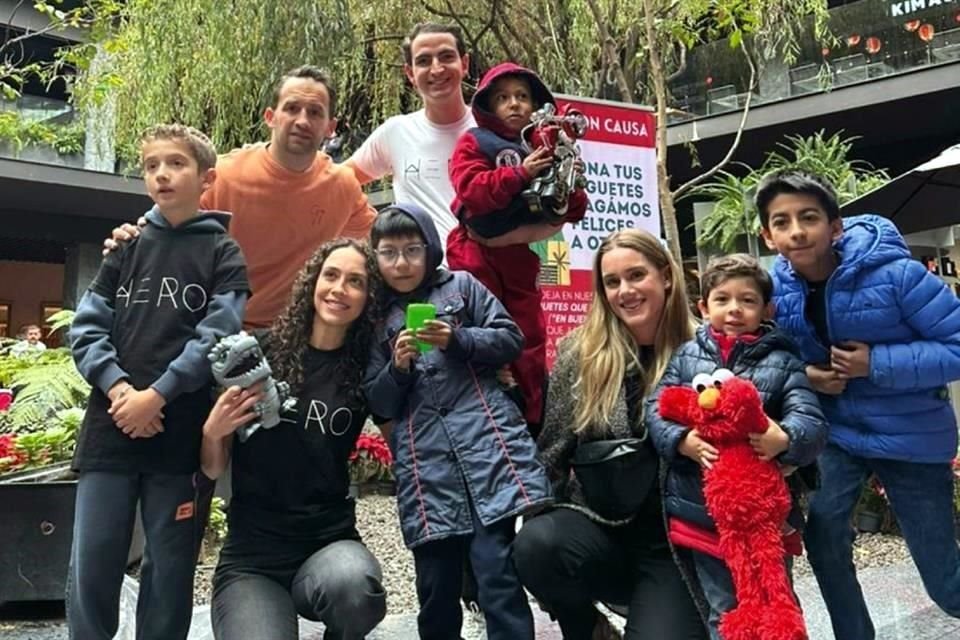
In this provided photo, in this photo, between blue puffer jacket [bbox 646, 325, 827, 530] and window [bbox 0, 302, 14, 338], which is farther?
window [bbox 0, 302, 14, 338]

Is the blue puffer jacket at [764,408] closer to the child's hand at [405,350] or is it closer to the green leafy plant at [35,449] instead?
the child's hand at [405,350]

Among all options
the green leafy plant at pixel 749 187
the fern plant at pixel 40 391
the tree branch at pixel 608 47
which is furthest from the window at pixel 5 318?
the tree branch at pixel 608 47

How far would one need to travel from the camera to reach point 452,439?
244 centimetres

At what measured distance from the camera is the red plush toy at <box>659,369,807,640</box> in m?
2.12

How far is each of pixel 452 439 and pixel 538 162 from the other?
957 mm

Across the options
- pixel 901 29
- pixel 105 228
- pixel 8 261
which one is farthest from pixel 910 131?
pixel 8 261

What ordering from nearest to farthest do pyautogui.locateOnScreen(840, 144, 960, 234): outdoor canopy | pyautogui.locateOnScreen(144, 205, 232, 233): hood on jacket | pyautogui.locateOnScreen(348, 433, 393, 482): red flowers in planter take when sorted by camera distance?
pyautogui.locateOnScreen(144, 205, 232, 233): hood on jacket
pyautogui.locateOnScreen(840, 144, 960, 234): outdoor canopy
pyautogui.locateOnScreen(348, 433, 393, 482): red flowers in planter

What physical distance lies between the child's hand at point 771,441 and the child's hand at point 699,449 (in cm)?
11

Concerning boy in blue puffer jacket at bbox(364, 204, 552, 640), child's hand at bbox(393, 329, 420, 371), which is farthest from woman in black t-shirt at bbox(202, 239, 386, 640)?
child's hand at bbox(393, 329, 420, 371)

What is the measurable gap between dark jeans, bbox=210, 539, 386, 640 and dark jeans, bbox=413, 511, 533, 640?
0.15 meters

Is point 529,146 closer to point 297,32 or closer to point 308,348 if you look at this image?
point 308,348

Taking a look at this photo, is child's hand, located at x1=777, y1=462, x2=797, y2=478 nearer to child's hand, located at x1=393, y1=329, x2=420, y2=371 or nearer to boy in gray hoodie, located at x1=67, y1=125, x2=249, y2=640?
child's hand, located at x1=393, y1=329, x2=420, y2=371

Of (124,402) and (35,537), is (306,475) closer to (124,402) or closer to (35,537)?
(124,402)

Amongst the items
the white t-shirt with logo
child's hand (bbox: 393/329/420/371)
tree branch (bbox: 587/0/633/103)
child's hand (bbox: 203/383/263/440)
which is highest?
tree branch (bbox: 587/0/633/103)
